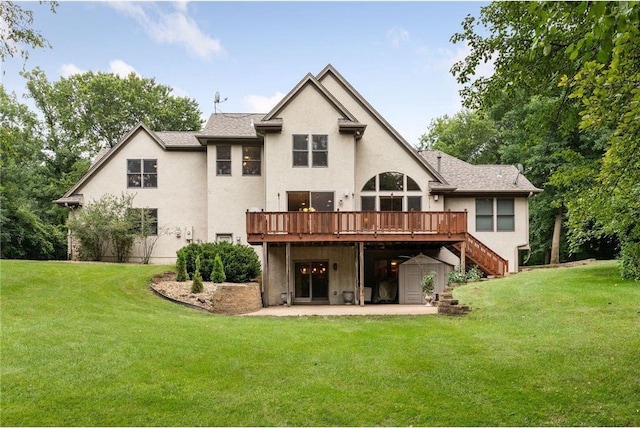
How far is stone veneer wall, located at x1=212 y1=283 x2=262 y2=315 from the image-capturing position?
14795 millimetres

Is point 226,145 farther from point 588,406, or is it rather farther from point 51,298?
point 588,406

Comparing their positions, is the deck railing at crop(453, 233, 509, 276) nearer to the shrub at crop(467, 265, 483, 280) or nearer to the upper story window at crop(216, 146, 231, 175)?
the shrub at crop(467, 265, 483, 280)

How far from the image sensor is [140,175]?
21.5 meters

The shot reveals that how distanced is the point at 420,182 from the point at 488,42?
11291 millimetres

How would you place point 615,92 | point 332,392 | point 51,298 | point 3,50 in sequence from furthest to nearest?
point 51,298
point 3,50
point 332,392
point 615,92

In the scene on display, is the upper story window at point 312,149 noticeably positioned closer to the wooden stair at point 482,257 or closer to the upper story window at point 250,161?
the upper story window at point 250,161

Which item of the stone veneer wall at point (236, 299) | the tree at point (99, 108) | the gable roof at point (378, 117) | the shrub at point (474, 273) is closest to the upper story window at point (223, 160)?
the gable roof at point (378, 117)

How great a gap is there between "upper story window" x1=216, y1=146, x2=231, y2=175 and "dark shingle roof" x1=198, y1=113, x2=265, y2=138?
0.70 metres

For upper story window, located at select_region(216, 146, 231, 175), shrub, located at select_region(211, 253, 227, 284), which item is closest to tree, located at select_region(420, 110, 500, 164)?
upper story window, located at select_region(216, 146, 231, 175)

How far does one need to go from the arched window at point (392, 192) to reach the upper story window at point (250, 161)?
198 inches

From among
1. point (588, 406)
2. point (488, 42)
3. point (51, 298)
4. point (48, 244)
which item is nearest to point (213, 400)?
point (588, 406)

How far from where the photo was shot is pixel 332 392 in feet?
21.0

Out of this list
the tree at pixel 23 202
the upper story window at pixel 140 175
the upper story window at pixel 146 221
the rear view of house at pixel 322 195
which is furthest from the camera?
the tree at pixel 23 202

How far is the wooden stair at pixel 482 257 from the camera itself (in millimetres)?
19266
